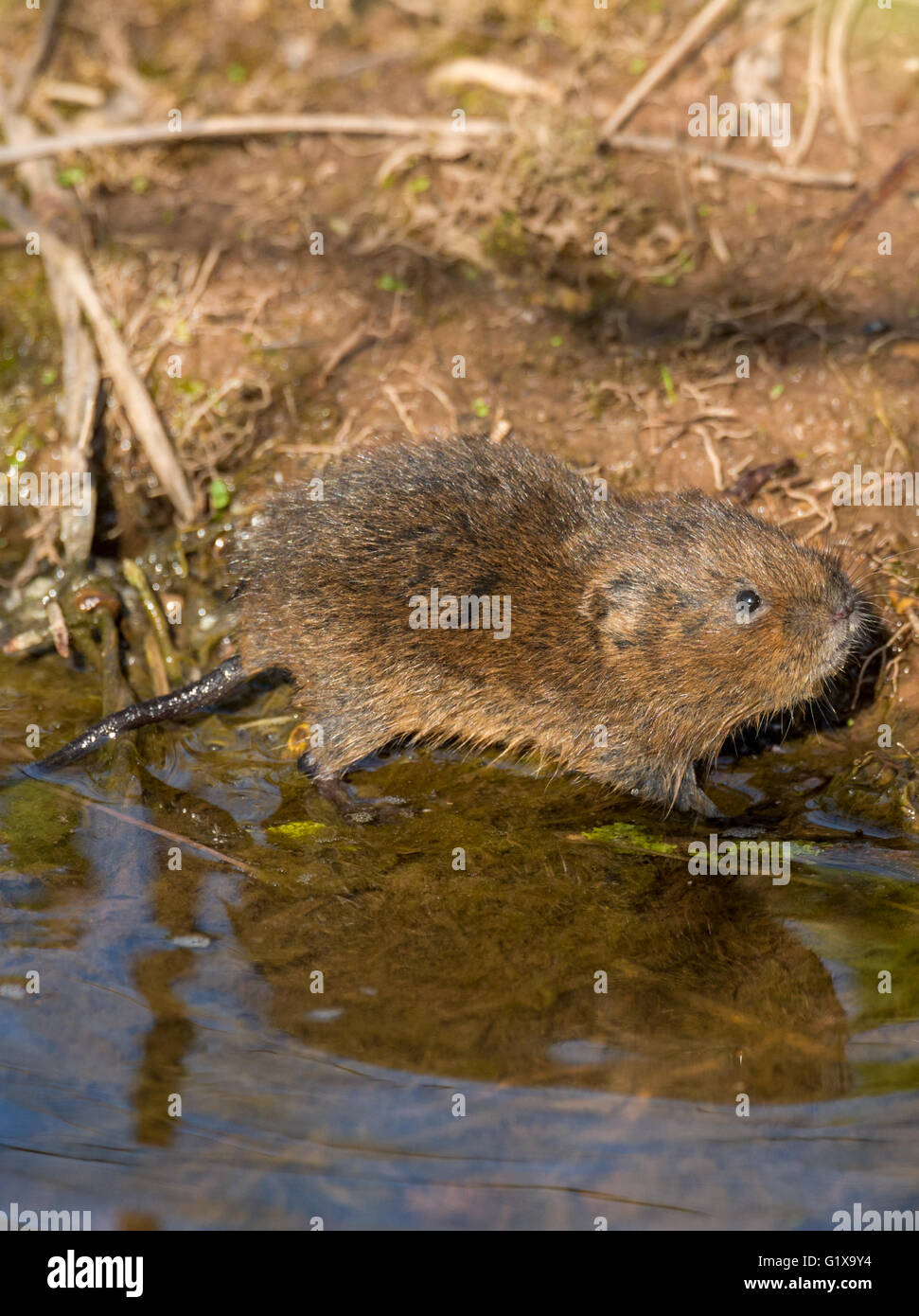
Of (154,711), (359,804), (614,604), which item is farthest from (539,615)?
(154,711)

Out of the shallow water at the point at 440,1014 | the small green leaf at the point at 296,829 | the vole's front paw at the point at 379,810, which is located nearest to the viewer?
the shallow water at the point at 440,1014

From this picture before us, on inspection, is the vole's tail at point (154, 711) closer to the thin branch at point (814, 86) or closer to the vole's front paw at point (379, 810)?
the vole's front paw at point (379, 810)

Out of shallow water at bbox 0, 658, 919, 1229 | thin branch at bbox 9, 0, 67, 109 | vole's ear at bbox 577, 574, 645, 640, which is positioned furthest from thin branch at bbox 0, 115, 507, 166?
shallow water at bbox 0, 658, 919, 1229

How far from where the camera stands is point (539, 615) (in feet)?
17.1

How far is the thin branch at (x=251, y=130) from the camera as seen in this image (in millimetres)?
7273

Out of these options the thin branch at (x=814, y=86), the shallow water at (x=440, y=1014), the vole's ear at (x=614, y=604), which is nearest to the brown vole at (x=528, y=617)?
the vole's ear at (x=614, y=604)

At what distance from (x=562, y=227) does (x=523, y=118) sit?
733 millimetres

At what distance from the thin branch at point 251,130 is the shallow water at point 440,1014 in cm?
387

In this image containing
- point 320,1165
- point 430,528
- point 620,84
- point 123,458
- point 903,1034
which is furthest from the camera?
point 620,84

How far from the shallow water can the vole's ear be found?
29.2 inches

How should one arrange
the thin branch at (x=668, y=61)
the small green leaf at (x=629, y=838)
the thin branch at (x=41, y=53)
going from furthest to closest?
the thin branch at (x=41, y=53) → the thin branch at (x=668, y=61) → the small green leaf at (x=629, y=838)

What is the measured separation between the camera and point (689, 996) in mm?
4137

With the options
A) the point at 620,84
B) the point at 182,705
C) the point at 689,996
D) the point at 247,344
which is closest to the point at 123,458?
the point at 247,344
